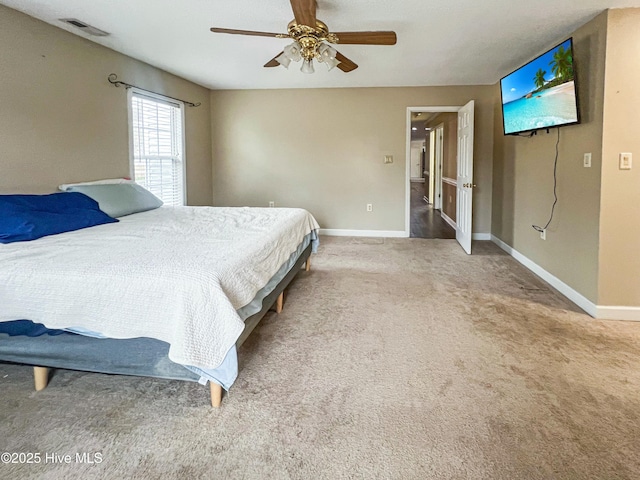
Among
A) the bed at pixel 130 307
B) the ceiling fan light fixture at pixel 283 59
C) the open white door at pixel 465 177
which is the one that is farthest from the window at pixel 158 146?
the open white door at pixel 465 177

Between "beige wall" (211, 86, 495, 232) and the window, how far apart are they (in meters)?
1.11

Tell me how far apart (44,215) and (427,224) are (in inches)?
248

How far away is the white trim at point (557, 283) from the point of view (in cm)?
321

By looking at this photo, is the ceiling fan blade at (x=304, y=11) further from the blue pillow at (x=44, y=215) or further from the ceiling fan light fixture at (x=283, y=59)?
the blue pillow at (x=44, y=215)

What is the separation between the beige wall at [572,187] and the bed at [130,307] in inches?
104

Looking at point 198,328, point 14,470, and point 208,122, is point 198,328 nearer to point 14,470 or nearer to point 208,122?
point 14,470

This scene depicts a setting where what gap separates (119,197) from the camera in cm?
381

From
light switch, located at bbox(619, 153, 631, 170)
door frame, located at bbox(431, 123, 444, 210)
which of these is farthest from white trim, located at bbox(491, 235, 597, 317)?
door frame, located at bbox(431, 123, 444, 210)

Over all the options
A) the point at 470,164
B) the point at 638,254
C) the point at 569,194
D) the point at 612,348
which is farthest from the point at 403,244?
the point at 612,348

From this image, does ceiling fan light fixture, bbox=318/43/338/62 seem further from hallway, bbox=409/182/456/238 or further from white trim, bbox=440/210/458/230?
white trim, bbox=440/210/458/230

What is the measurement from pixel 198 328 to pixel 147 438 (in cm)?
50

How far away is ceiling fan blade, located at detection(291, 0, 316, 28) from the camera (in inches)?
97.3

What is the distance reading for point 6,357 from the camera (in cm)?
210

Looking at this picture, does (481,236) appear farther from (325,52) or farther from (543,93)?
(325,52)
